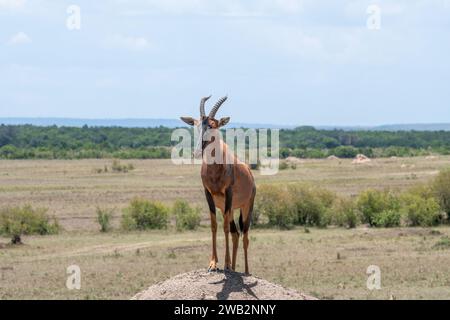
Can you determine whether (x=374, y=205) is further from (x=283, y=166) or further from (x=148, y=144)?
(x=148, y=144)

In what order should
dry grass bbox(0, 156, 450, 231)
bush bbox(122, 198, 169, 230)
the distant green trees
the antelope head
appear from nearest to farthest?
the antelope head < bush bbox(122, 198, 169, 230) < dry grass bbox(0, 156, 450, 231) < the distant green trees

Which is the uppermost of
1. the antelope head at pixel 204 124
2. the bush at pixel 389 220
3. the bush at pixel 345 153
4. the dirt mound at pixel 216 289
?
the antelope head at pixel 204 124

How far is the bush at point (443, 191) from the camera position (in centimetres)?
4097

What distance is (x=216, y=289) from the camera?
11742 mm

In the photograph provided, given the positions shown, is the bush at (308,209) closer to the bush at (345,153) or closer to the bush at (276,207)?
the bush at (276,207)

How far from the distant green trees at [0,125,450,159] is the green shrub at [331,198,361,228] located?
59.0 m

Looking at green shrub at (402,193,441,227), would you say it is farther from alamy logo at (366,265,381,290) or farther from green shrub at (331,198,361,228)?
alamy logo at (366,265,381,290)

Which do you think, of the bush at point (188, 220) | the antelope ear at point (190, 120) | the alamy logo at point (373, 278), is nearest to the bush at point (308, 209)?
the bush at point (188, 220)

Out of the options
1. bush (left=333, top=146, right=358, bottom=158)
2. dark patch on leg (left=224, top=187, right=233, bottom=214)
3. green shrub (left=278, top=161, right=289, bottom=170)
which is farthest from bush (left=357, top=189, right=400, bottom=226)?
bush (left=333, top=146, right=358, bottom=158)

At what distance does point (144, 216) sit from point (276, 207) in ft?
20.0

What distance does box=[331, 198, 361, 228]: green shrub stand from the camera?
3972cm

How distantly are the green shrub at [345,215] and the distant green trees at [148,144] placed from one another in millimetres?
58968

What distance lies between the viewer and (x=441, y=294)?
2222cm
